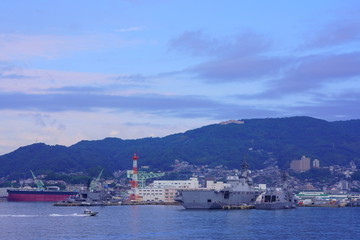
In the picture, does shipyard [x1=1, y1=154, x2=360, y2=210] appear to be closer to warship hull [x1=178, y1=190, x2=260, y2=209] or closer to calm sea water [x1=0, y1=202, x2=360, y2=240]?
warship hull [x1=178, y1=190, x2=260, y2=209]

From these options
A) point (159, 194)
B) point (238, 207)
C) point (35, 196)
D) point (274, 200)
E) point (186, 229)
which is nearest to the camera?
point (186, 229)

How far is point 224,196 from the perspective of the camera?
375 feet

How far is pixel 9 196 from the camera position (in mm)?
198500

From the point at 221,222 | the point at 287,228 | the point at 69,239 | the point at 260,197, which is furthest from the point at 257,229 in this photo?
the point at 260,197

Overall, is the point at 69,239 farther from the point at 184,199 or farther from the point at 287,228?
the point at 184,199

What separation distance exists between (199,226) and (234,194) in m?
A: 41.2

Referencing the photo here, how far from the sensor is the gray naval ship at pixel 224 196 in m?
112

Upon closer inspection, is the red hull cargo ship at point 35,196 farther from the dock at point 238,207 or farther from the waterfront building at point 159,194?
the dock at point 238,207

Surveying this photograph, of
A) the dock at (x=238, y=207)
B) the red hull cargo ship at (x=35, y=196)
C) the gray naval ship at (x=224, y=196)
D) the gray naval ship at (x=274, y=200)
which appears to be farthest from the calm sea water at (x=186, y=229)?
the red hull cargo ship at (x=35, y=196)

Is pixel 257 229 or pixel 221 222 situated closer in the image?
pixel 257 229

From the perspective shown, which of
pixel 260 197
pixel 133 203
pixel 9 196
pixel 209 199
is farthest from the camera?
pixel 9 196

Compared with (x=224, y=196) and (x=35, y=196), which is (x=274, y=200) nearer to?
(x=224, y=196)

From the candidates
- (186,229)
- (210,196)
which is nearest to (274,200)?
(210,196)

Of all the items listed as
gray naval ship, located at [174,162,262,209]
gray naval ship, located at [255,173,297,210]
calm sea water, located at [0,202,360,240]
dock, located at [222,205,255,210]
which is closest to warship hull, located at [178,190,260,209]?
gray naval ship, located at [174,162,262,209]
